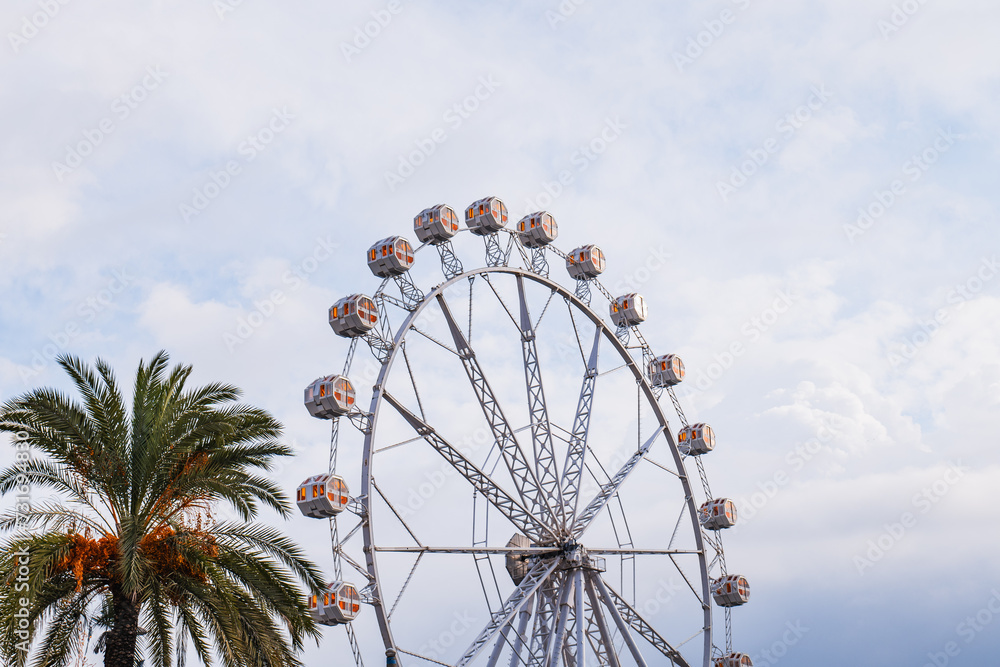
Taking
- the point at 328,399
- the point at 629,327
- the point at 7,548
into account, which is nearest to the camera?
the point at 7,548

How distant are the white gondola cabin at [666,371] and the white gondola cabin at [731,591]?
6.16 meters

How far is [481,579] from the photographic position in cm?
2748

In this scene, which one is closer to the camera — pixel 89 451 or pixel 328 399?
pixel 89 451

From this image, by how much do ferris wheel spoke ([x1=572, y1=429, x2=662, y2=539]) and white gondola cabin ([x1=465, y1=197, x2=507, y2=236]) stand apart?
7776mm

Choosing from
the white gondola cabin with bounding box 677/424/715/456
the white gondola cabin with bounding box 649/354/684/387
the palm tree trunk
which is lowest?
the palm tree trunk

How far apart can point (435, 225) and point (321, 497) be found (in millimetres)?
8808

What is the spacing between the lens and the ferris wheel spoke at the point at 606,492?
30494mm

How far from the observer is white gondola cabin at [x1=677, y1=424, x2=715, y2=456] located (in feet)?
117

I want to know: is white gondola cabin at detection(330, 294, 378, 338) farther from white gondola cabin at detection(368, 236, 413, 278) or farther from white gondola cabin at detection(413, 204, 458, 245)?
white gondola cabin at detection(413, 204, 458, 245)

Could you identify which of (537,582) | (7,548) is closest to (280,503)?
(7,548)

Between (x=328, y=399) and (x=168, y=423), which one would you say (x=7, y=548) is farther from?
(x=328, y=399)

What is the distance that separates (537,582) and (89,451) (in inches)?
494

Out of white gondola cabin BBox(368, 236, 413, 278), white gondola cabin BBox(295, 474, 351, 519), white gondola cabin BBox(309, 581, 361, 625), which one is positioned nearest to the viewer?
white gondola cabin BBox(309, 581, 361, 625)

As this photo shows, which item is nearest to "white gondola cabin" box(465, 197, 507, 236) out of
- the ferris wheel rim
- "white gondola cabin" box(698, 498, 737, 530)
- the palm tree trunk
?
the ferris wheel rim
